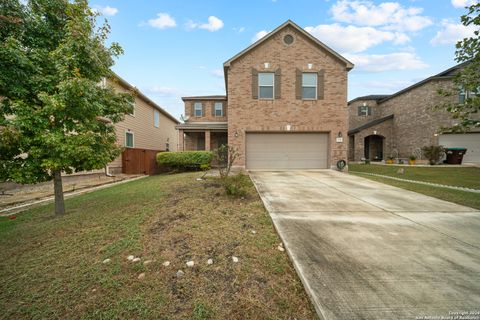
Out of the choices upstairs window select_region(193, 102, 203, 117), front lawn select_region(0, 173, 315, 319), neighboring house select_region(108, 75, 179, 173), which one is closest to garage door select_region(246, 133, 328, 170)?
neighboring house select_region(108, 75, 179, 173)

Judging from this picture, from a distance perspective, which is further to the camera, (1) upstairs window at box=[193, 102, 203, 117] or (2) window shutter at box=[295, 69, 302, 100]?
(1) upstairs window at box=[193, 102, 203, 117]

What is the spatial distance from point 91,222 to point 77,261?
1.71 m

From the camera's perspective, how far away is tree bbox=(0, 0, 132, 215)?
3.59m

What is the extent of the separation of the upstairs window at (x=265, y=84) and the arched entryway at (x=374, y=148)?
599 inches

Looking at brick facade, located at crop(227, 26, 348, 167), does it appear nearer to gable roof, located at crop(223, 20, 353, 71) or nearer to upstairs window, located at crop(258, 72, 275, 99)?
gable roof, located at crop(223, 20, 353, 71)

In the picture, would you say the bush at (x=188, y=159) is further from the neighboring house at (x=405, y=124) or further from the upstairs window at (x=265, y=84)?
the neighboring house at (x=405, y=124)

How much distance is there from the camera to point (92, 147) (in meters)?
4.43

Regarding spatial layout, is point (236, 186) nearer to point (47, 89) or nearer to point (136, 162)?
point (47, 89)

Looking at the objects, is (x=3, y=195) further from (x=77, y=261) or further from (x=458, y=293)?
(x=458, y=293)

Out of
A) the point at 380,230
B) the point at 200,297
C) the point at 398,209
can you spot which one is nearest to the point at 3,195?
the point at 200,297

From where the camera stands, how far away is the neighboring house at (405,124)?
622 inches

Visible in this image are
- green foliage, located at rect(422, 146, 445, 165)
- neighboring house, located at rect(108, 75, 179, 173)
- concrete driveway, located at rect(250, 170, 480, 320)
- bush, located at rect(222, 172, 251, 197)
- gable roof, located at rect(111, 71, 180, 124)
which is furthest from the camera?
green foliage, located at rect(422, 146, 445, 165)

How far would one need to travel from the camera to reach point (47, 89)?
3885 mm

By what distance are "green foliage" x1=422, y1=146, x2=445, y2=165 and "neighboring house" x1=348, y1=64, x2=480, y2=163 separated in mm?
1280
